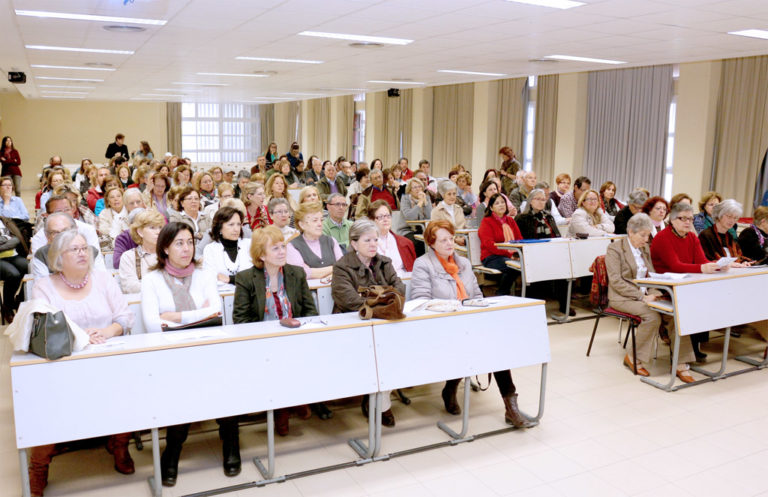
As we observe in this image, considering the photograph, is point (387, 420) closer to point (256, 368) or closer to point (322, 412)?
point (322, 412)

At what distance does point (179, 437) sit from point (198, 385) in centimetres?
50

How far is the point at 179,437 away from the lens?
11.7 feet

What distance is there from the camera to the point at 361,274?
14.4 ft

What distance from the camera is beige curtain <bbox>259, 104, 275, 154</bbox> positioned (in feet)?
79.0

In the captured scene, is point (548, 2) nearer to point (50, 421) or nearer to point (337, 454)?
point (337, 454)

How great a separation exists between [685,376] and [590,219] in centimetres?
270

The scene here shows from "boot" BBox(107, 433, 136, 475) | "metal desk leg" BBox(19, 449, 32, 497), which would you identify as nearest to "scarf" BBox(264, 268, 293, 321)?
"boot" BBox(107, 433, 136, 475)

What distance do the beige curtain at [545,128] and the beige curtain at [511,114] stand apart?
0.35 meters

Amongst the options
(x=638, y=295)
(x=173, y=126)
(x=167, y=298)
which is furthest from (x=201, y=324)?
(x=173, y=126)

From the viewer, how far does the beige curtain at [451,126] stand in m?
14.7

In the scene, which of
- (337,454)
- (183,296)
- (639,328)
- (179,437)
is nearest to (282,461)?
(337,454)

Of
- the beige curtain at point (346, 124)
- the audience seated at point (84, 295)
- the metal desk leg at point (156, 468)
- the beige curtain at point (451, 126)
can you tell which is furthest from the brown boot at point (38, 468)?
the beige curtain at point (346, 124)

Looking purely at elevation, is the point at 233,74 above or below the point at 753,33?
above

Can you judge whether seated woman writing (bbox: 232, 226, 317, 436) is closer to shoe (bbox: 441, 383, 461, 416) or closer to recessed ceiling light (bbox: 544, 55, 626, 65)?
shoe (bbox: 441, 383, 461, 416)
